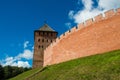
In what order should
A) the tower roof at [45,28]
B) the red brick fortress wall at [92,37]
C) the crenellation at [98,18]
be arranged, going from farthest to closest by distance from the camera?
the tower roof at [45,28], the crenellation at [98,18], the red brick fortress wall at [92,37]

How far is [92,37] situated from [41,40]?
28.0 metres

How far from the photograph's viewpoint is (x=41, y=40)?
48.1 m

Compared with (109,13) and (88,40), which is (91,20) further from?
(109,13)

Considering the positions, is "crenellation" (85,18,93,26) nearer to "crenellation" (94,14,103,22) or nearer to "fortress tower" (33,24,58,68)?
"crenellation" (94,14,103,22)

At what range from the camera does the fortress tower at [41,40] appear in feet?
148

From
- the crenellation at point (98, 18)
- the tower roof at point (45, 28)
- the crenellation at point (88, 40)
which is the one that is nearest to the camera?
the crenellation at point (88, 40)

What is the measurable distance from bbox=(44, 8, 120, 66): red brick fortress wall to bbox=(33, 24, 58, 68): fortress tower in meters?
19.2

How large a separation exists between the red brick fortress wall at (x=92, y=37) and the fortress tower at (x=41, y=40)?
63.1ft

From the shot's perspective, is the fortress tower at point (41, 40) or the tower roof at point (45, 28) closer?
the fortress tower at point (41, 40)

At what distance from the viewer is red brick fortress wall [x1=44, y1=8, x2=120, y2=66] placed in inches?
730

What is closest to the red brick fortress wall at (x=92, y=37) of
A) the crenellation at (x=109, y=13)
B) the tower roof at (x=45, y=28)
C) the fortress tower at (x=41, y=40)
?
the crenellation at (x=109, y=13)

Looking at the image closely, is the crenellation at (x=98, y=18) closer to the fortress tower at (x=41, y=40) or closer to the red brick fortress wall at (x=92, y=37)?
the red brick fortress wall at (x=92, y=37)

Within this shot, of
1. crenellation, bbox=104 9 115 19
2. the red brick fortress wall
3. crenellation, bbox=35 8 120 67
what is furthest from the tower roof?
crenellation, bbox=104 9 115 19

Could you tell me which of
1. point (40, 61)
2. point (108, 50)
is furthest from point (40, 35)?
point (108, 50)
